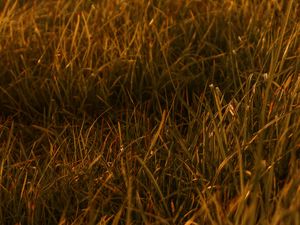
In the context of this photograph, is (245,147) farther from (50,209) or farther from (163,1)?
(163,1)

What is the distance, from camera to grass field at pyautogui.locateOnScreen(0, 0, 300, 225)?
1.51 metres

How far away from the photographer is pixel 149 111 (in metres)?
2.09

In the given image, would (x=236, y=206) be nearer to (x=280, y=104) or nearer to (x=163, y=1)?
(x=280, y=104)

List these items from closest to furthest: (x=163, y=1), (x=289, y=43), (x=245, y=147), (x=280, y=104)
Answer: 1. (x=245, y=147)
2. (x=280, y=104)
3. (x=289, y=43)
4. (x=163, y=1)

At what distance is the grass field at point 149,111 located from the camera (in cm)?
151

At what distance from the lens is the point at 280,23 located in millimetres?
2236

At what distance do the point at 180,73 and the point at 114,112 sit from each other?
267 millimetres

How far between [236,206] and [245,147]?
204mm

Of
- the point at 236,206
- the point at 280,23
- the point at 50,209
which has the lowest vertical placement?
the point at 50,209

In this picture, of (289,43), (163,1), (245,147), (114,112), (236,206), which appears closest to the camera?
(236,206)

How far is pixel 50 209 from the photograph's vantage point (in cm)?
160

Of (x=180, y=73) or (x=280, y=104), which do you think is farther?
(x=180, y=73)

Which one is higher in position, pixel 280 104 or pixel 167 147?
pixel 280 104

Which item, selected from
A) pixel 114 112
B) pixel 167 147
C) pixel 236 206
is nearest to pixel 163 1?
pixel 114 112
